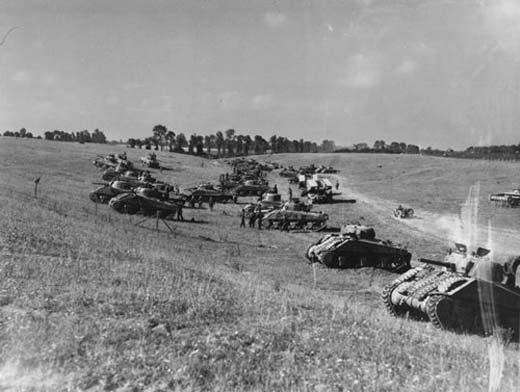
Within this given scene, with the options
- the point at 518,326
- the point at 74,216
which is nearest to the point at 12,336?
the point at 518,326

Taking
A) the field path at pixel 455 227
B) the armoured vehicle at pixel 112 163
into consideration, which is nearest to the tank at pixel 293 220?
the field path at pixel 455 227

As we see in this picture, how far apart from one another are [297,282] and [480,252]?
638 centimetres

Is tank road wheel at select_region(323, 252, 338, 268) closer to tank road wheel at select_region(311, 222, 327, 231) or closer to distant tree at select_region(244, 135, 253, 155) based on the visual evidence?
tank road wheel at select_region(311, 222, 327, 231)

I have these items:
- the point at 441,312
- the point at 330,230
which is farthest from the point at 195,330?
the point at 330,230

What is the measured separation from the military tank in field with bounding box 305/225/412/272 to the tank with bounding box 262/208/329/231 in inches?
456

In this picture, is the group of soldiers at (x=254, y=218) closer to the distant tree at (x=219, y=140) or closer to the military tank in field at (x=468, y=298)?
the military tank in field at (x=468, y=298)

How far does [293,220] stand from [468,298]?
70.4ft

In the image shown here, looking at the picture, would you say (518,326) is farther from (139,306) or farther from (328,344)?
(139,306)

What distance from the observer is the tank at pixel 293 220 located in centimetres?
3538

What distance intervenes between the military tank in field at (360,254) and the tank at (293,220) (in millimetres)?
11578

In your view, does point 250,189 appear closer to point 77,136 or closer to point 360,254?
point 360,254

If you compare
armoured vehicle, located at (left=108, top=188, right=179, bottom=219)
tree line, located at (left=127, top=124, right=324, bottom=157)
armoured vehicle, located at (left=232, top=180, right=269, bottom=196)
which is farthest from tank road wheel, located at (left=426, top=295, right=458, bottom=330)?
tree line, located at (left=127, top=124, right=324, bottom=157)

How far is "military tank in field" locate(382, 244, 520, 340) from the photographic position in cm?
1413

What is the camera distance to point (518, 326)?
14.6 meters
